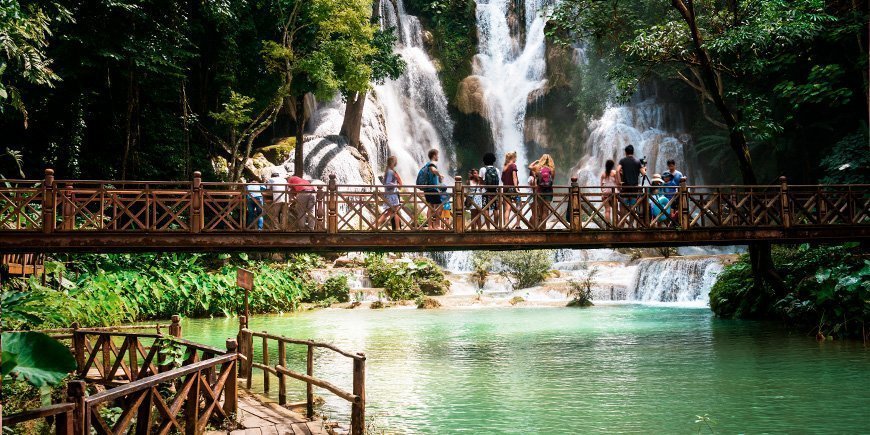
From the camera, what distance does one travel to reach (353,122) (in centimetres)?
3375

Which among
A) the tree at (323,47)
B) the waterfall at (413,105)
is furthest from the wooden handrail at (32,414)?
the waterfall at (413,105)

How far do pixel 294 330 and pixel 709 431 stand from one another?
11.8m

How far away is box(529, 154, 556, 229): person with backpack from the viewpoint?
15.0 metres

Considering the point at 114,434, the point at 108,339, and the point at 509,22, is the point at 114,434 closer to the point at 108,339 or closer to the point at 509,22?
the point at 108,339

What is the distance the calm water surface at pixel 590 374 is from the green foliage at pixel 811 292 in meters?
0.65

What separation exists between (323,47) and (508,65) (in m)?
16.9

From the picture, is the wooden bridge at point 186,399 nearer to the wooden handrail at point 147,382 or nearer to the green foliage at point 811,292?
the wooden handrail at point 147,382

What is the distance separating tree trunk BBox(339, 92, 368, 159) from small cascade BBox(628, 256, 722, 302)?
45.6 ft

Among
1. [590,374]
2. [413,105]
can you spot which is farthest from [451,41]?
[590,374]

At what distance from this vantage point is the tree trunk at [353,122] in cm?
3350

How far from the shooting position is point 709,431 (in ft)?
28.4

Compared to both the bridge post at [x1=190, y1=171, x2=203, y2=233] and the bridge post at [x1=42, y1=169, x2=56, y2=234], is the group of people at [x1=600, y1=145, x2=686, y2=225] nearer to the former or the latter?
the bridge post at [x1=190, y1=171, x2=203, y2=233]

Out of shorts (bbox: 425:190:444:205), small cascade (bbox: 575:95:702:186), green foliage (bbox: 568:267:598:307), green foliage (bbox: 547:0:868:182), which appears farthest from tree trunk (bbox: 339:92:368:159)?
shorts (bbox: 425:190:444:205)

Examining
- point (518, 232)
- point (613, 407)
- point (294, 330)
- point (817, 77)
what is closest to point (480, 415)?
point (613, 407)
